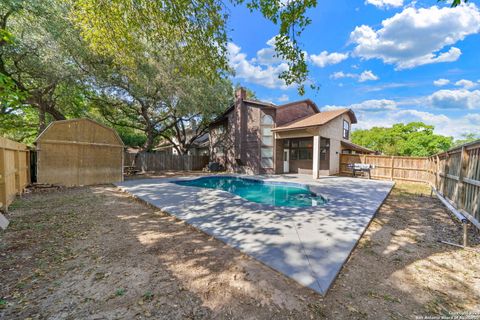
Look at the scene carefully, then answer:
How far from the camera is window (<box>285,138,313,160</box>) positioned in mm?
15023

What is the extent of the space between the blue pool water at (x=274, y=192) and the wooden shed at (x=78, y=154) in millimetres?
3864

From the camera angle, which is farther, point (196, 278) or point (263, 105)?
point (263, 105)

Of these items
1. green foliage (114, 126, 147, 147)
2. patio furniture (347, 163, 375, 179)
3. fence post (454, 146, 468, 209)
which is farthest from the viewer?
green foliage (114, 126, 147, 147)

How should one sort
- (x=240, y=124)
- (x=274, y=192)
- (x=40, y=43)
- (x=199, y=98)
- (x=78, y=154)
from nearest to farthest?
(x=40, y=43) < (x=78, y=154) < (x=274, y=192) < (x=199, y=98) < (x=240, y=124)

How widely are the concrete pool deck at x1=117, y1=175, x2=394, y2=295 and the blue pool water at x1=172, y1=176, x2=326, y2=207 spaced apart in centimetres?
102

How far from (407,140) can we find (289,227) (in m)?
39.7

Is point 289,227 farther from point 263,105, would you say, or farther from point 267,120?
point 263,105

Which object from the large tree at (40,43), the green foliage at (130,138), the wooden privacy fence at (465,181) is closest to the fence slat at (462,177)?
the wooden privacy fence at (465,181)

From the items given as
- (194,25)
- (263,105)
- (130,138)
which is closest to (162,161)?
(130,138)

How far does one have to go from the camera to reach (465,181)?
193 inches

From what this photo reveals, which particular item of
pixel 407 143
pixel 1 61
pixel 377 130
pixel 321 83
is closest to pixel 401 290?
pixel 321 83

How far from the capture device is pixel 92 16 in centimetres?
439

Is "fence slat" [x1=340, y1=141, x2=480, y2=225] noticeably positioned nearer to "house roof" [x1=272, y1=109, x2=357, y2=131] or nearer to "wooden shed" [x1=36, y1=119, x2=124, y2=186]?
"house roof" [x1=272, y1=109, x2=357, y2=131]

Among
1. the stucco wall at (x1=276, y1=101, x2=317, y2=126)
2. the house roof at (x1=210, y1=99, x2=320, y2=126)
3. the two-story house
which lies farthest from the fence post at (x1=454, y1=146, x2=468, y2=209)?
the house roof at (x1=210, y1=99, x2=320, y2=126)
